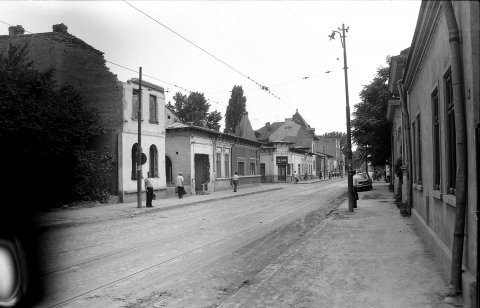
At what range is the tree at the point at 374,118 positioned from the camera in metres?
31.9

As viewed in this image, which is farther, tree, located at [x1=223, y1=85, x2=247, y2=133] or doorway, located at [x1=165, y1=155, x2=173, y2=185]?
tree, located at [x1=223, y1=85, x2=247, y2=133]

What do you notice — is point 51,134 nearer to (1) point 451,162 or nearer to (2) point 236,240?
(2) point 236,240

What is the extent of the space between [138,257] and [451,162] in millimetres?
5804

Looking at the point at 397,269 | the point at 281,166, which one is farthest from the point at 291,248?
the point at 281,166

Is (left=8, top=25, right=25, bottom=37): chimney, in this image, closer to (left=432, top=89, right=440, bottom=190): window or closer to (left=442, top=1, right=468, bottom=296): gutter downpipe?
(left=432, top=89, right=440, bottom=190): window

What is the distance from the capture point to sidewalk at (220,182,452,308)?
17.4 ft

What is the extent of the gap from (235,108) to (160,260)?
60.2 m

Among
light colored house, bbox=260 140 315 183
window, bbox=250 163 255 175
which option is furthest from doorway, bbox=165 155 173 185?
light colored house, bbox=260 140 315 183

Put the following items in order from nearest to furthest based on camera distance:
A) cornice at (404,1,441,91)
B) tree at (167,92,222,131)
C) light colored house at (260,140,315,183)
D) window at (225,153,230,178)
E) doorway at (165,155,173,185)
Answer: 1. cornice at (404,1,441,91)
2. doorway at (165,155,173,185)
3. window at (225,153,230,178)
4. light colored house at (260,140,315,183)
5. tree at (167,92,222,131)

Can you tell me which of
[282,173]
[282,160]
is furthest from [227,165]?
[282,173]

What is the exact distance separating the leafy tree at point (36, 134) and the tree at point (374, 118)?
21.0m

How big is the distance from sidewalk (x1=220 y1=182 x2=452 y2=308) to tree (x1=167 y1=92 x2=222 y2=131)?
57437 millimetres

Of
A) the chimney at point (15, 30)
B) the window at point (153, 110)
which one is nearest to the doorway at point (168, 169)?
the window at point (153, 110)

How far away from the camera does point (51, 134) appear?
18391 mm
